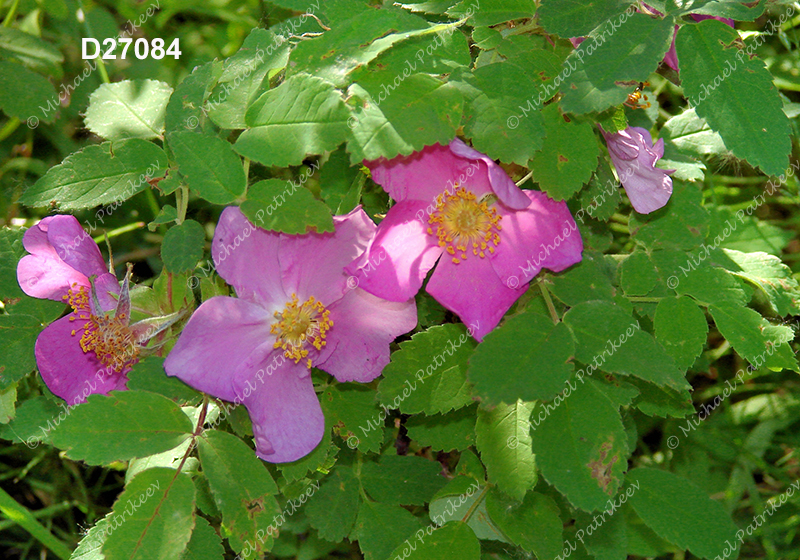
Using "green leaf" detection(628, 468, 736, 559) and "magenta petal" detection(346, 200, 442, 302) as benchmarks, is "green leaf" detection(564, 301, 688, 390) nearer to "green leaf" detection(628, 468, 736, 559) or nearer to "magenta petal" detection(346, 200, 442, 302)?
"magenta petal" detection(346, 200, 442, 302)

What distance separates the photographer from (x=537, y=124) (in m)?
1.30

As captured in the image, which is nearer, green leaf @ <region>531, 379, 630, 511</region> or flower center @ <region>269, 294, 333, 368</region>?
green leaf @ <region>531, 379, 630, 511</region>

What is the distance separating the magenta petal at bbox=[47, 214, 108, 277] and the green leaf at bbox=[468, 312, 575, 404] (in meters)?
0.88

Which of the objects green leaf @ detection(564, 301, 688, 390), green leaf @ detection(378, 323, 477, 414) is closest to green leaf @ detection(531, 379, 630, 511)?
green leaf @ detection(564, 301, 688, 390)

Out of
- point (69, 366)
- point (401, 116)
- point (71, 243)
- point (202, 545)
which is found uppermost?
Answer: point (401, 116)

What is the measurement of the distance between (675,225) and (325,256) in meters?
0.90

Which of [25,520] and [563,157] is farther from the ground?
[563,157]

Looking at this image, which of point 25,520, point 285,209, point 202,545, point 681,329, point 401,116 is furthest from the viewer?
point 25,520

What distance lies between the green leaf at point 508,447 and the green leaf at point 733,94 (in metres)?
Answer: 0.68

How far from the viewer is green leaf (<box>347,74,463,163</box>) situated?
1219 mm

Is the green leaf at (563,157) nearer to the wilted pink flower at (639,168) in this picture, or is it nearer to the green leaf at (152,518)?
the wilted pink flower at (639,168)

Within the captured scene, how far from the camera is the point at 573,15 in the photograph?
136 cm

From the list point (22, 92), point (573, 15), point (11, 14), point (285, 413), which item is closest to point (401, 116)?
point (573, 15)

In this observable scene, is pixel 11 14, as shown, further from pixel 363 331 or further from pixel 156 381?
pixel 363 331
